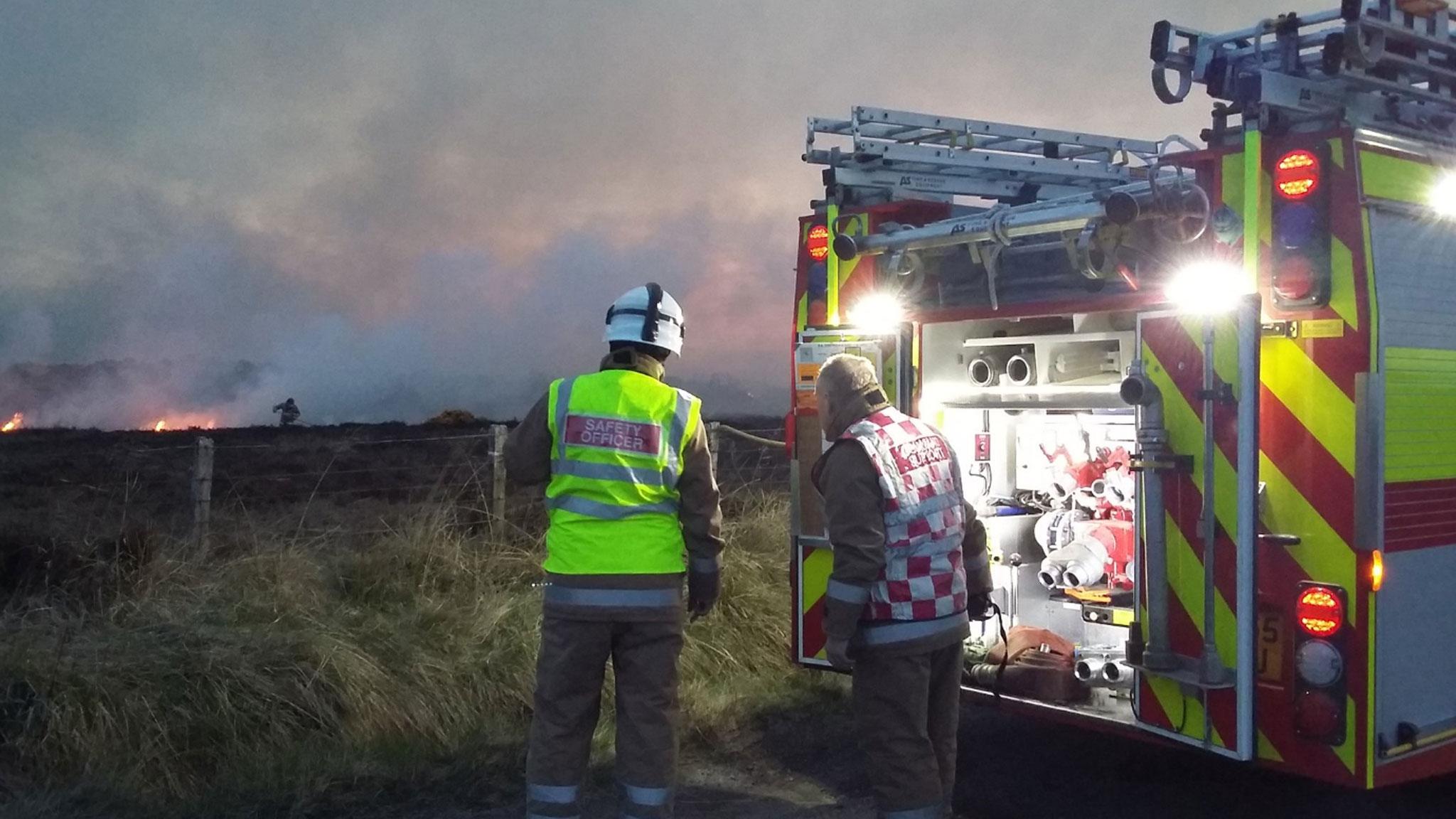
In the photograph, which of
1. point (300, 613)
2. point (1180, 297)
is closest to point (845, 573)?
point (1180, 297)

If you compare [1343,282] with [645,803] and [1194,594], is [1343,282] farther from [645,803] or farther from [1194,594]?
[645,803]

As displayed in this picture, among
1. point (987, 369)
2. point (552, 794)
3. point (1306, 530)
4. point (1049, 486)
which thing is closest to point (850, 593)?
point (552, 794)

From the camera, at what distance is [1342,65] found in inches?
157

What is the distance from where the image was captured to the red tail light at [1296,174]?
3.92 m

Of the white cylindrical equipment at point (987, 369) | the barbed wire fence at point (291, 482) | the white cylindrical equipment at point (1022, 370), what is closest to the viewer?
the white cylindrical equipment at point (1022, 370)

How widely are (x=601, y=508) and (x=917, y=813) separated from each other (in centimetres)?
146

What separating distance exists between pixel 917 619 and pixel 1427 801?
8.73 ft

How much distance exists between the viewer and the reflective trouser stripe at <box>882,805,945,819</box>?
3.99m

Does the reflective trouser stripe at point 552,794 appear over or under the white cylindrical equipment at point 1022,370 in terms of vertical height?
under

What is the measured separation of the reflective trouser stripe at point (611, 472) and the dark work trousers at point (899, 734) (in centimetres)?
93

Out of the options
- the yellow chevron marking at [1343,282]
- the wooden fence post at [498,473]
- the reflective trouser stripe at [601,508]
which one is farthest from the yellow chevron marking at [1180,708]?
the wooden fence post at [498,473]

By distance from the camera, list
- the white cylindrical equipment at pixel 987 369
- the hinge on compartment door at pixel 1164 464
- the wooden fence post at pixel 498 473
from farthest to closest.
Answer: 1. the wooden fence post at pixel 498 473
2. the white cylindrical equipment at pixel 987 369
3. the hinge on compartment door at pixel 1164 464

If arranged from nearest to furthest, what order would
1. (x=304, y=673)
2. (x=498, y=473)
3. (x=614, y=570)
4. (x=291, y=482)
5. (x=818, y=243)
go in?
(x=614, y=570) < (x=304, y=673) < (x=818, y=243) < (x=498, y=473) < (x=291, y=482)

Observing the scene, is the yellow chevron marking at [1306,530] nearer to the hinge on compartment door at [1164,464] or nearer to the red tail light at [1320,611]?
the red tail light at [1320,611]
